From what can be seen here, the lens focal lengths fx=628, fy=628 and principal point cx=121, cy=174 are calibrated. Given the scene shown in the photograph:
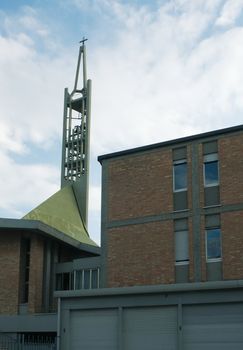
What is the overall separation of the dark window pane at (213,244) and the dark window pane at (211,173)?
227 cm

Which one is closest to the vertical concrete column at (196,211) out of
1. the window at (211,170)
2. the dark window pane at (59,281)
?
the window at (211,170)

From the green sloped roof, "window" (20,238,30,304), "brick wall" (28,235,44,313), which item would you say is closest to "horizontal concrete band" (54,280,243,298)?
"brick wall" (28,235,44,313)

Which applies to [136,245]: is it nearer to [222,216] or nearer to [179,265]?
[179,265]

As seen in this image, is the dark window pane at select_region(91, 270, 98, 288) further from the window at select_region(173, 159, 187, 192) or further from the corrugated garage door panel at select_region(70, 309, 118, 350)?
the corrugated garage door panel at select_region(70, 309, 118, 350)

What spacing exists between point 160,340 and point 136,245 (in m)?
7.06

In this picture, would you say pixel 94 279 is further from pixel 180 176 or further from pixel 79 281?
pixel 180 176

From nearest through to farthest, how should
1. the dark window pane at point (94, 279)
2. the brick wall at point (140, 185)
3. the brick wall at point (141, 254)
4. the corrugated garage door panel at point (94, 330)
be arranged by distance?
the corrugated garage door panel at point (94, 330) < the brick wall at point (141, 254) < the brick wall at point (140, 185) < the dark window pane at point (94, 279)

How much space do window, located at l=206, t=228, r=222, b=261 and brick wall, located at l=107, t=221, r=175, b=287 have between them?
1.76m

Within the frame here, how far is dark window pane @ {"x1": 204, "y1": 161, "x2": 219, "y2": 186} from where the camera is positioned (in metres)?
29.6

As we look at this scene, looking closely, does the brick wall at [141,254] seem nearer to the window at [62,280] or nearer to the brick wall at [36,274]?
the brick wall at [36,274]

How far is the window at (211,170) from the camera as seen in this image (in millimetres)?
29609

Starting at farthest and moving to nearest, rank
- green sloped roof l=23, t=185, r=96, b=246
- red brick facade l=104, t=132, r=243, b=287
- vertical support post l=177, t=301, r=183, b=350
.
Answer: green sloped roof l=23, t=185, r=96, b=246 < red brick facade l=104, t=132, r=243, b=287 < vertical support post l=177, t=301, r=183, b=350

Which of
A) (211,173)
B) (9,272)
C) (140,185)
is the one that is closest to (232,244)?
(211,173)

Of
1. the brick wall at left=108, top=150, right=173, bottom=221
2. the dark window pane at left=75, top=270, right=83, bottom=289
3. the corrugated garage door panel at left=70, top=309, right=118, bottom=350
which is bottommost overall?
the corrugated garage door panel at left=70, top=309, right=118, bottom=350
